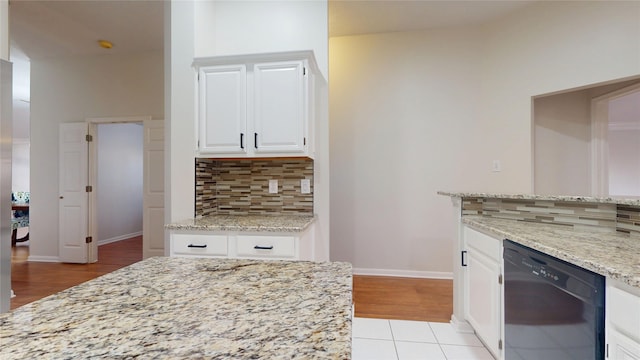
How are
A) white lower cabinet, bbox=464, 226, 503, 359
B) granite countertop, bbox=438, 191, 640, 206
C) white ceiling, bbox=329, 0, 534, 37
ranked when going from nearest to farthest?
granite countertop, bbox=438, 191, 640, 206
white lower cabinet, bbox=464, 226, 503, 359
white ceiling, bbox=329, 0, 534, 37

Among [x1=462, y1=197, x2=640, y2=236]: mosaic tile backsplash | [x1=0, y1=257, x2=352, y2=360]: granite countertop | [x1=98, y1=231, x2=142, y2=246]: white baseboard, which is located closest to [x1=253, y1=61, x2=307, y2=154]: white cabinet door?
[x1=462, y1=197, x2=640, y2=236]: mosaic tile backsplash

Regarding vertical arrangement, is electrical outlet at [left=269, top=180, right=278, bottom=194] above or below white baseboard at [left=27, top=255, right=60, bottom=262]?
above

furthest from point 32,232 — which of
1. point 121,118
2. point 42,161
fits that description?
point 121,118

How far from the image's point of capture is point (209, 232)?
7.05 feet

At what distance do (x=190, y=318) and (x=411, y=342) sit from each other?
78.8 inches

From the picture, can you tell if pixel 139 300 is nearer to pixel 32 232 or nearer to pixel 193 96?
pixel 193 96

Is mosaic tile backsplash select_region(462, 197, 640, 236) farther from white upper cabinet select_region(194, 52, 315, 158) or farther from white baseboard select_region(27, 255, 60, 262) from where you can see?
white baseboard select_region(27, 255, 60, 262)

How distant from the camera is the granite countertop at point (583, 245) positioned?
1008 millimetres

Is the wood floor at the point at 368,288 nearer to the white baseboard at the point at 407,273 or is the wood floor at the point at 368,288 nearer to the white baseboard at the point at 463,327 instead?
the white baseboard at the point at 407,273

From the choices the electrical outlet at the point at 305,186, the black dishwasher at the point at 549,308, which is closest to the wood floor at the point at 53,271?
the electrical outlet at the point at 305,186

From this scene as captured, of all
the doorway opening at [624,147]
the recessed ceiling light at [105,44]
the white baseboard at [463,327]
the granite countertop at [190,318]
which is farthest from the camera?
the doorway opening at [624,147]

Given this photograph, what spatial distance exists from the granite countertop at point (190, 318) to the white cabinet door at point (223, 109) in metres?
1.56

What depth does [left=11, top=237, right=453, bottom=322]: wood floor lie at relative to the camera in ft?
8.88

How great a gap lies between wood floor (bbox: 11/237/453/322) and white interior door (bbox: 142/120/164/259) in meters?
0.54
